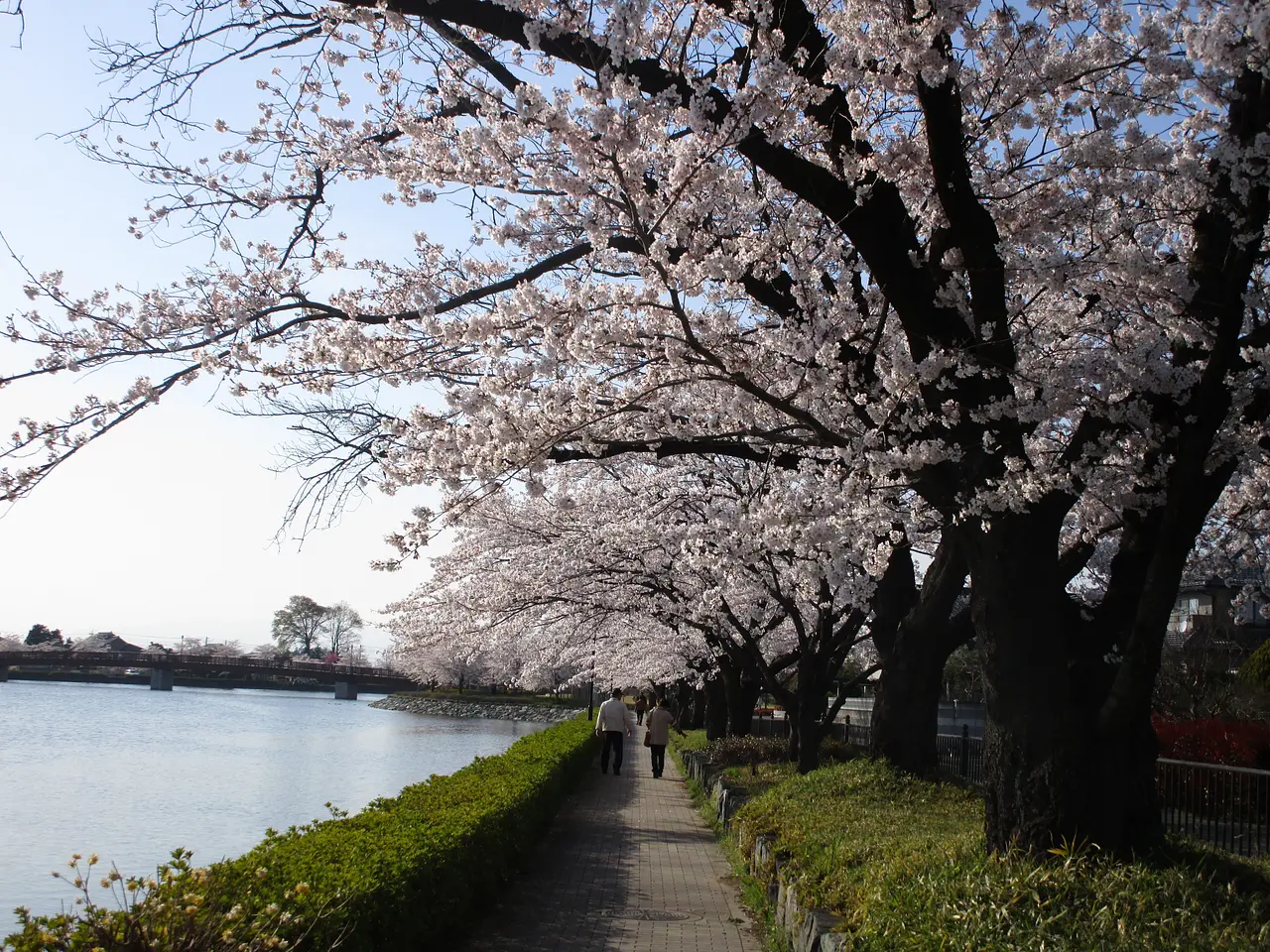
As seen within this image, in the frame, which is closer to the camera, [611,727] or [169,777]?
[611,727]

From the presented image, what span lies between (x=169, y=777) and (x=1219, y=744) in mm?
19736

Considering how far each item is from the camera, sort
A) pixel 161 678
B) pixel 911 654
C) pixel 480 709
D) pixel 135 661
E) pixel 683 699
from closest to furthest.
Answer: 1. pixel 911 654
2. pixel 683 699
3. pixel 480 709
4. pixel 135 661
5. pixel 161 678

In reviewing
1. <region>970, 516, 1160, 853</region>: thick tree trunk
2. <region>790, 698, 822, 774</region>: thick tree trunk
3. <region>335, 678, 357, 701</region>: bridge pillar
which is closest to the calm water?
<region>970, 516, 1160, 853</region>: thick tree trunk

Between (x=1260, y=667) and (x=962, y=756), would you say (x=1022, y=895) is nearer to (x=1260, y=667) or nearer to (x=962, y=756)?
(x=962, y=756)

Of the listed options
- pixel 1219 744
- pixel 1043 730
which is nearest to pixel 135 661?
pixel 1219 744

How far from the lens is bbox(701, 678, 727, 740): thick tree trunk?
25.2 meters

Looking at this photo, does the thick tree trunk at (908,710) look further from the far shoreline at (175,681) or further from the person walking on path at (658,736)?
the far shoreline at (175,681)

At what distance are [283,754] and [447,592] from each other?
1264cm

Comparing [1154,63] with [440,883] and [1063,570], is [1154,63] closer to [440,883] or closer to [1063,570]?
[1063,570]

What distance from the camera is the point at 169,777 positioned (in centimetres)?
2217

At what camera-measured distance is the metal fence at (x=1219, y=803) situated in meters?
10.1

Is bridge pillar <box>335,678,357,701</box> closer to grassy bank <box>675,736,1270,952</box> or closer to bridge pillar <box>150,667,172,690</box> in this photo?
bridge pillar <box>150,667,172,690</box>

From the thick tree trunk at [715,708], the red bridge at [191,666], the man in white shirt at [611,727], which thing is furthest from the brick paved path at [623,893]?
the red bridge at [191,666]

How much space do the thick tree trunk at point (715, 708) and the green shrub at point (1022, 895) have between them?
1789 centimetres
